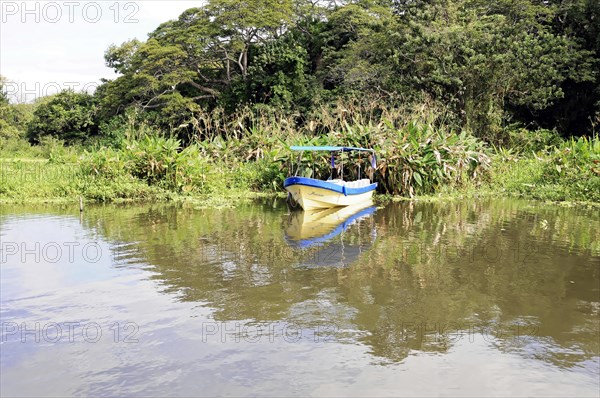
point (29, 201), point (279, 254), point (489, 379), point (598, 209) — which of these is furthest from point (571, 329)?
point (29, 201)

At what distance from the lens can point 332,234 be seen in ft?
36.0

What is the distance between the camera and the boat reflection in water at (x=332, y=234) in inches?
352

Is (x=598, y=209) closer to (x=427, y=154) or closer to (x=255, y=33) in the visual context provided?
(x=427, y=154)

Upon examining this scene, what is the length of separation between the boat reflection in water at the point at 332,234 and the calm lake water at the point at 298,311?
7 centimetres

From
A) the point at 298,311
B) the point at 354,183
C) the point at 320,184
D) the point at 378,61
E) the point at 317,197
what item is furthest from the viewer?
the point at 378,61

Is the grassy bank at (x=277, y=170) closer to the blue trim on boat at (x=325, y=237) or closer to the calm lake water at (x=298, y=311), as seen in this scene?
the blue trim on boat at (x=325, y=237)

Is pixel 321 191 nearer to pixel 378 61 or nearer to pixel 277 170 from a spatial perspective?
pixel 277 170

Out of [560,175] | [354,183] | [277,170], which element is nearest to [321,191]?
[354,183]

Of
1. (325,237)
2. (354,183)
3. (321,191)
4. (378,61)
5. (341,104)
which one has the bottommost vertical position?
(325,237)

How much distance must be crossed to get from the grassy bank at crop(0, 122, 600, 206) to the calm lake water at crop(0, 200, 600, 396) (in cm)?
413

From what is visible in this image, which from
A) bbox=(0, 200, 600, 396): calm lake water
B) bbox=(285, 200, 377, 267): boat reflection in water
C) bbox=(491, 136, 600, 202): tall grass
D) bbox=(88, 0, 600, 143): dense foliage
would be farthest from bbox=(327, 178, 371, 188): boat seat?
bbox=(88, 0, 600, 143): dense foliage

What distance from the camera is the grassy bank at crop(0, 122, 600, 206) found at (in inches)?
598

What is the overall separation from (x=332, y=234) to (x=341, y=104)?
1005 cm

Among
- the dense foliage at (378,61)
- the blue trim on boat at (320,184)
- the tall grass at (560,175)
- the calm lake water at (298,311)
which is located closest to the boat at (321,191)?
the blue trim on boat at (320,184)
